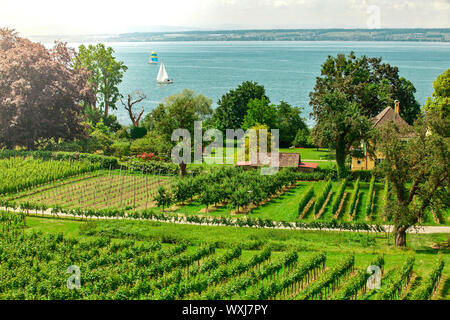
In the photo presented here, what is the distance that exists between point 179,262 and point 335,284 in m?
6.97

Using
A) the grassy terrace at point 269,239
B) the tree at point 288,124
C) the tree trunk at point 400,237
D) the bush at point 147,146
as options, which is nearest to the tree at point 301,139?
the tree at point 288,124

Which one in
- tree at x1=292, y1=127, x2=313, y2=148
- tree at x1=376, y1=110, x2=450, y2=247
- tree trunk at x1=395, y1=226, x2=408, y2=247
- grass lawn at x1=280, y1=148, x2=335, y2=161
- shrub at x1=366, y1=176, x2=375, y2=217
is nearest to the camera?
tree at x1=376, y1=110, x2=450, y2=247

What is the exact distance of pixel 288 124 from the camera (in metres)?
60.2

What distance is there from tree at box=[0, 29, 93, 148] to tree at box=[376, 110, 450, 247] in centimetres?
3480

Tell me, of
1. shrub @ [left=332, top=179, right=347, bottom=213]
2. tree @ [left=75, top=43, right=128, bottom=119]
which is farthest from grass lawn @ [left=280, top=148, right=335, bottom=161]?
tree @ [left=75, top=43, right=128, bottom=119]

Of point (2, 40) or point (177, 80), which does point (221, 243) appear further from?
point (177, 80)

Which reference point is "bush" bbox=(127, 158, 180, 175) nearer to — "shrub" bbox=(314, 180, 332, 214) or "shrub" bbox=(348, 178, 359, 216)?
"shrub" bbox=(314, 180, 332, 214)

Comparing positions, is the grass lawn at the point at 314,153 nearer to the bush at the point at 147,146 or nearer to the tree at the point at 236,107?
the tree at the point at 236,107

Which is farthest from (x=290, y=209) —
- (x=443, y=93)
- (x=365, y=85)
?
(x=365, y=85)

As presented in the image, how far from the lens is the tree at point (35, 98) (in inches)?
1929

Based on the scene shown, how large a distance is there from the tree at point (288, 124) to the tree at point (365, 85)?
4.93m

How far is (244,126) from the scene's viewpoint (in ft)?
196

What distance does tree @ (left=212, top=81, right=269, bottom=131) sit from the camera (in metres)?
65.7

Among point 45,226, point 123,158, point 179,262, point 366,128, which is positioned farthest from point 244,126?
point 179,262
